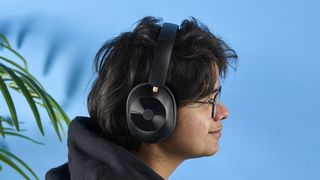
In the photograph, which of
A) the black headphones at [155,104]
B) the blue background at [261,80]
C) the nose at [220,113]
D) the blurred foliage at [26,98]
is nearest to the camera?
the black headphones at [155,104]

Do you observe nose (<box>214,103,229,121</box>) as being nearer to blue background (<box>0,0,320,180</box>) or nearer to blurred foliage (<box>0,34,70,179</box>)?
blurred foliage (<box>0,34,70,179</box>)

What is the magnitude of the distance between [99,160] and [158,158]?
106mm

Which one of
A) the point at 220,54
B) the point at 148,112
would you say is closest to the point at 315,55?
the point at 220,54

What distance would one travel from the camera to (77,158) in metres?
0.76

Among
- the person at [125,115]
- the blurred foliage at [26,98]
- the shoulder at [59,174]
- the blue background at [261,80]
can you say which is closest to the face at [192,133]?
the person at [125,115]

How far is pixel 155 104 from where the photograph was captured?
745 mm

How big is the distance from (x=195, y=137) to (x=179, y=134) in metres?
0.03

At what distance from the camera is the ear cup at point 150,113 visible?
734 millimetres

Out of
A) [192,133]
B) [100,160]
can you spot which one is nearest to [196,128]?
[192,133]

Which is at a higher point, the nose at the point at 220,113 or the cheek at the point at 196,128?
the nose at the point at 220,113

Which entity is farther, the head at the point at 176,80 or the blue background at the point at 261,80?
the blue background at the point at 261,80

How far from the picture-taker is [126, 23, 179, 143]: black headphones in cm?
73

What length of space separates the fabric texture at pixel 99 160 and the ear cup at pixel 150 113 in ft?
0.12

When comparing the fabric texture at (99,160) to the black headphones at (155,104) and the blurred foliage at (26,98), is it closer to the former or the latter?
the black headphones at (155,104)
